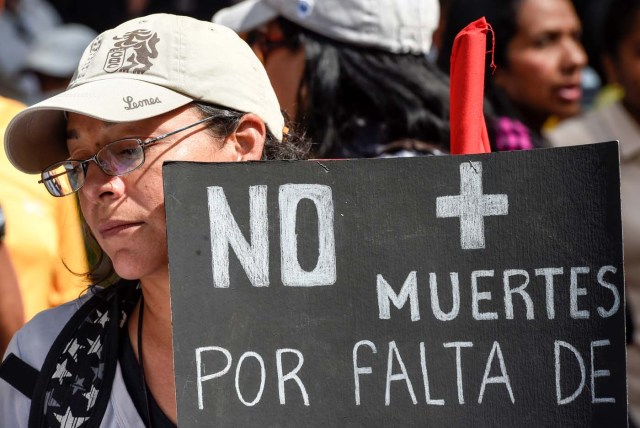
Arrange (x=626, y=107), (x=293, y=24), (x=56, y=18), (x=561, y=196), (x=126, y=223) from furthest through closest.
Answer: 1. (x=56, y=18)
2. (x=626, y=107)
3. (x=293, y=24)
4. (x=126, y=223)
5. (x=561, y=196)

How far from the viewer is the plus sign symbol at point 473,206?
1.70m

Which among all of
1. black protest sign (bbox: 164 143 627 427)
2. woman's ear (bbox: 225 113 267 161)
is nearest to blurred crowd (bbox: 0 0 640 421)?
woman's ear (bbox: 225 113 267 161)

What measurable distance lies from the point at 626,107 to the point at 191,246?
217 cm

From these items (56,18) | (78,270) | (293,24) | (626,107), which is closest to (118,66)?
(293,24)

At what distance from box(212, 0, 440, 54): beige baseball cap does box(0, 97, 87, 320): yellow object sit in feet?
2.91

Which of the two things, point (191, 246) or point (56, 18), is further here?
point (56, 18)

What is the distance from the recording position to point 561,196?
1677mm

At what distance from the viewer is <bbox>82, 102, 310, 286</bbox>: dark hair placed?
1995 millimetres

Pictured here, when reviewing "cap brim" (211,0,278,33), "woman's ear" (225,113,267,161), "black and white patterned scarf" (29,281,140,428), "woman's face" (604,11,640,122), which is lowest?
"black and white patterned scarf" (29,281,140,428)

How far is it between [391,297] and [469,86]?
438 mm

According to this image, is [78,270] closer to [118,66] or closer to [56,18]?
[118,66]

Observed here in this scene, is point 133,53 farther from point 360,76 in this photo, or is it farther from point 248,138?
point 360,76

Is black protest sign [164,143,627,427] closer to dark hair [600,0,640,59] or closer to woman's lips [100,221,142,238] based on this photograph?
woman's lips [100,221,142,238]

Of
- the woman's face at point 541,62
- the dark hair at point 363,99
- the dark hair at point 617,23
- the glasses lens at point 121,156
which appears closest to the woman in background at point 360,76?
the dark hair at point 363,99
